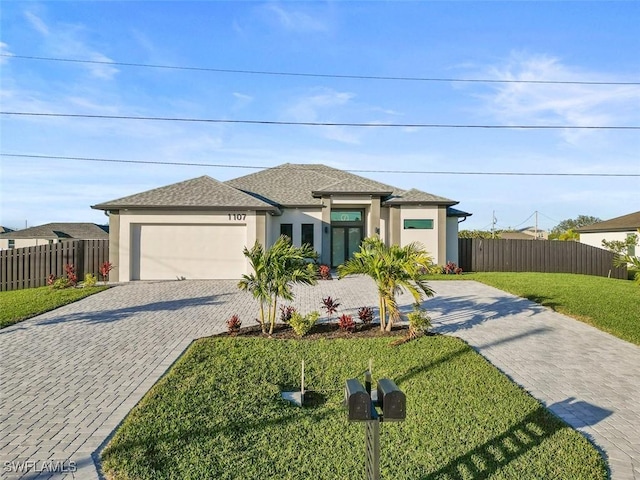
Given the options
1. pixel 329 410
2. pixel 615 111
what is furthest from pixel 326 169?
pixel 329 410

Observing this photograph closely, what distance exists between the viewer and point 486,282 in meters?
15.6

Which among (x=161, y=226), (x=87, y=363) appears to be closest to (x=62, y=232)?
(x=161, y=226)

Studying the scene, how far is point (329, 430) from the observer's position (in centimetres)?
412

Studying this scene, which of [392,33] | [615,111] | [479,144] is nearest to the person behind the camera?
[392,33]

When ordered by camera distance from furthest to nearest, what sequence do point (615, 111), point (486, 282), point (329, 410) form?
point (486, 282)
point (615, 111)
point (329, 410)

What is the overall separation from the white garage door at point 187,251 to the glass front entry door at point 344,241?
19.8ft

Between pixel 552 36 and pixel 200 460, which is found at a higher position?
pixel 552 36

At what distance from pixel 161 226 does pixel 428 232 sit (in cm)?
1310

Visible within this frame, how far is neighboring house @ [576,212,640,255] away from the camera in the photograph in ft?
87.3

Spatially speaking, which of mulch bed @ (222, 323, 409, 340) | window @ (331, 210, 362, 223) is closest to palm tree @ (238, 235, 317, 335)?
mulch bed @ (222, 323, 409, 340)

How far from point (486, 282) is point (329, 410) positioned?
13.1m

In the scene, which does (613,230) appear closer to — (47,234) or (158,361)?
(158,361)

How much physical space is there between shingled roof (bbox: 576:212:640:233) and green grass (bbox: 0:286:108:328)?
3321 cm

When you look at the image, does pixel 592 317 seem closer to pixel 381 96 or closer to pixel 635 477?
pixel 635 477
